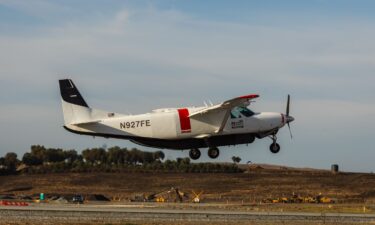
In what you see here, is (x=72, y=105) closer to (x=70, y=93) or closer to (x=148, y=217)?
(x=70, y=93)

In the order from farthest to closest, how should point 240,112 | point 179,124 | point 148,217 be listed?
point 240,112
point 179,124
point 148,217

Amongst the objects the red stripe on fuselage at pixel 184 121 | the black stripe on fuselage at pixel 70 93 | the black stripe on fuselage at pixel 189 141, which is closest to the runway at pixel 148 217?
the black stripe on fuselage at pixel 189 141

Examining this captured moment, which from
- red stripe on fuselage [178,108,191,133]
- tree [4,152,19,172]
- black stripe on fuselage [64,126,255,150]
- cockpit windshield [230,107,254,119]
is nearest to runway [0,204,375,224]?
black stripe on fuselage [64,126,255,150]

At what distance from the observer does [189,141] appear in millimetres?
60438

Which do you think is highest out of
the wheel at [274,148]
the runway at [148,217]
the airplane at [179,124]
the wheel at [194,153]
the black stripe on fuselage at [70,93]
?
the black stripe on fuselage at [70,93]

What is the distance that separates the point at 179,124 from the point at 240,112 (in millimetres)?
4804

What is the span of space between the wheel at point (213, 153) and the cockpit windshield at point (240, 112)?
9.44 feet

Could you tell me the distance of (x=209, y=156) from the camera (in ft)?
202

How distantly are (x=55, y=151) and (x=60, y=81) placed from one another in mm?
86781

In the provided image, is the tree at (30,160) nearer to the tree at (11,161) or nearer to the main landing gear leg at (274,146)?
the tree at (11,161)

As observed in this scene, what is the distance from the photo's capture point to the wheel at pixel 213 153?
202 ft

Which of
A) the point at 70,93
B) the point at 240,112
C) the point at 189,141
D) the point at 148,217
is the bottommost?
the point at 148,217

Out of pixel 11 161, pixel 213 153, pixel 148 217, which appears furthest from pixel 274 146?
pixel 11 161

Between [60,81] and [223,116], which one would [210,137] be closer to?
[223,116]
